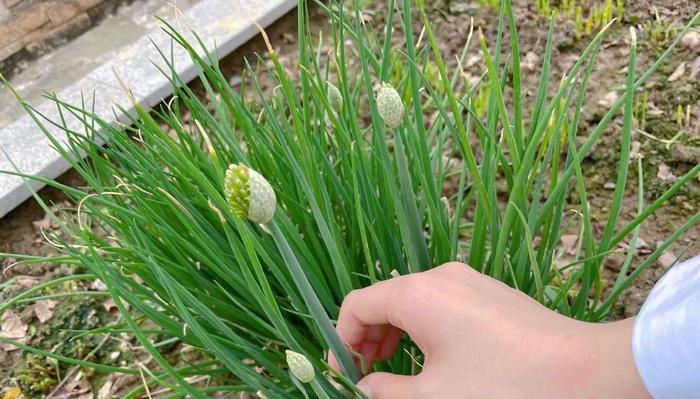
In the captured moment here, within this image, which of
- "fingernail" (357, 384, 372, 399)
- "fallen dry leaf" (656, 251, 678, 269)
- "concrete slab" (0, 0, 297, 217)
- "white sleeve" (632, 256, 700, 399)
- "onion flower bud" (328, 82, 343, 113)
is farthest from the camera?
"concrete slab" (0, 0, 297, 217)

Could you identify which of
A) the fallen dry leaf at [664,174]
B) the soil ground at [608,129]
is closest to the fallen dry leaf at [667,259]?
the soil ground at [608,129]

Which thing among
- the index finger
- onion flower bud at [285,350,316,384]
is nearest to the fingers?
the index finger

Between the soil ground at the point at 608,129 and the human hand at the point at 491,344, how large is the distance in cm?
80

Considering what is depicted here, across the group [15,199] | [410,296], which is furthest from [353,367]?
[15,199]

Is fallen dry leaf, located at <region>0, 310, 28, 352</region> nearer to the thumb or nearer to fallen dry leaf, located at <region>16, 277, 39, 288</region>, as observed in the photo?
fallen dry leaf, located at <region>16, 277, 39, 288</region>

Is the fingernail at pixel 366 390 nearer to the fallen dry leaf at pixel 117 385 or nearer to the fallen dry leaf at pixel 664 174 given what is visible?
the fallen dry leaf at pixel 117 385

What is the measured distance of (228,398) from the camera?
1463mm

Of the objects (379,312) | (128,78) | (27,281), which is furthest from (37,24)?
(379,312)

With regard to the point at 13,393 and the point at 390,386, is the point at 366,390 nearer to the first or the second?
the point at 390,386

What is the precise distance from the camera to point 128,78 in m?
2.34

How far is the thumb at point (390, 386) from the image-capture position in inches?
30.9

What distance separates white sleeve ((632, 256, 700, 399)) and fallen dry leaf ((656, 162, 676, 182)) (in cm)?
117

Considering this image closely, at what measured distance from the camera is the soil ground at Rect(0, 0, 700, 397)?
1625 mm

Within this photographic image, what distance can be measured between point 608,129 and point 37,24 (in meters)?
2.27
